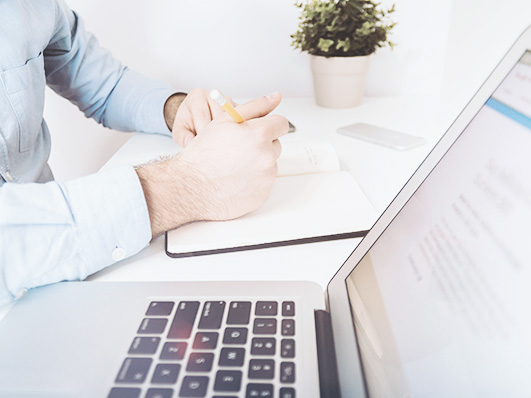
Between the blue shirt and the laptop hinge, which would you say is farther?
the blue shirt

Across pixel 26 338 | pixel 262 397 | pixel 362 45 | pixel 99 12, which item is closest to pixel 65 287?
pixel 26 338

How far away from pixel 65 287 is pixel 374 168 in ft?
1.52

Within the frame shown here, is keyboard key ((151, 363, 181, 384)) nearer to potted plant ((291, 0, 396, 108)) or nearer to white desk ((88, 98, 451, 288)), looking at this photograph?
white desk ((88, 98, 451, 288))

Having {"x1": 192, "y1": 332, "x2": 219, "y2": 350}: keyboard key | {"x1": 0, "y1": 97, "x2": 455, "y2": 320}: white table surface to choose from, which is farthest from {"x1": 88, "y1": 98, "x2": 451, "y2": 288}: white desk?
{"x1": 192, "y1": 332, "x2": 219, "y2": 350}: keyboard key

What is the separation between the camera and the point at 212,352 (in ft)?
1.01

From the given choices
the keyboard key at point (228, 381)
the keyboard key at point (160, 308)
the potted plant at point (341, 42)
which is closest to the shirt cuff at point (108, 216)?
the keyboard key at point (160, 308)

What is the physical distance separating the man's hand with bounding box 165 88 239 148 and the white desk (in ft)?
0.17

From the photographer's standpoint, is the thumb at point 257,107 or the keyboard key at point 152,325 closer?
the keyboard key at point 152,325

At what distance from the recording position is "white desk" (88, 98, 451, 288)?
0.43 meters

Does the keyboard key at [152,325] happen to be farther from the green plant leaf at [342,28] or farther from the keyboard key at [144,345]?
the green plant leaf at [342,28]

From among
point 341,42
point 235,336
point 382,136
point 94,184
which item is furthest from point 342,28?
point 235,336

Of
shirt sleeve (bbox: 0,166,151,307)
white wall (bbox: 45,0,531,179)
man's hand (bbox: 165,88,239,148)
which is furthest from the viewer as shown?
white wall (bbox: 45,0,531,179)

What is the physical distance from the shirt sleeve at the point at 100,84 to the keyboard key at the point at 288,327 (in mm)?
585

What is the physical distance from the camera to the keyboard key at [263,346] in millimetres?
306
